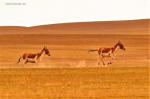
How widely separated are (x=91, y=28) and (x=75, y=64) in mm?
86

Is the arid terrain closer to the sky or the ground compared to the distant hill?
closer to the ground

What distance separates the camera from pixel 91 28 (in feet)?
2.03

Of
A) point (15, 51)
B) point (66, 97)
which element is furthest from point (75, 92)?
point (15, 51)

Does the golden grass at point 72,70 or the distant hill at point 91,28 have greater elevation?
the distant hill at point 91,28

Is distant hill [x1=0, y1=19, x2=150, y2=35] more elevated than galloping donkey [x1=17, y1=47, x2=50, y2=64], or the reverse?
distant hill [x1=0, y1=19, x2=150, y2=35]

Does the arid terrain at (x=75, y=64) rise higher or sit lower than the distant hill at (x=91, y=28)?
lower

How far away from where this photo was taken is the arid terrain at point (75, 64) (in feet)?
1.70

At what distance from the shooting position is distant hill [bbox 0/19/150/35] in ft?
2.01

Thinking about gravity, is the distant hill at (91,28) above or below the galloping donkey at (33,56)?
above

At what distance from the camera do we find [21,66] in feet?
1.85

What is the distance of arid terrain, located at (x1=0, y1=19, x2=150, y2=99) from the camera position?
0.52 meters

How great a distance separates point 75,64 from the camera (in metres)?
0.57

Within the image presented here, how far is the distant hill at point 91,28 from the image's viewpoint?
0.61 m

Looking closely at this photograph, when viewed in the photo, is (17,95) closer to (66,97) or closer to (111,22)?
(66,97)
